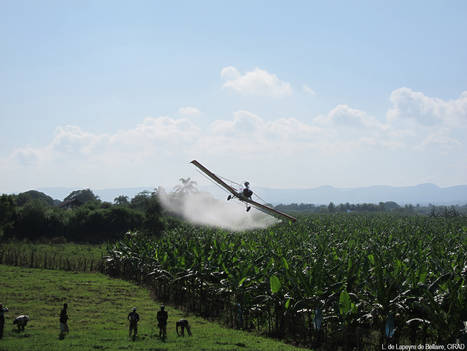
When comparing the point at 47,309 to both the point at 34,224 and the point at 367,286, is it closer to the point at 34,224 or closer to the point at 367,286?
the point at 367,286

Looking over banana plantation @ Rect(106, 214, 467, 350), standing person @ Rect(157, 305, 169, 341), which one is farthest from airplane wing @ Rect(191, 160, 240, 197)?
standing person @ Rect(157, 305, 169, 341)

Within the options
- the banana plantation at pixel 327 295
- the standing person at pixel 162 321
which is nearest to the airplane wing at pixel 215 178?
the banana plantation at pixel 327 295

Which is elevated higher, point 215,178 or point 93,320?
point 215,178

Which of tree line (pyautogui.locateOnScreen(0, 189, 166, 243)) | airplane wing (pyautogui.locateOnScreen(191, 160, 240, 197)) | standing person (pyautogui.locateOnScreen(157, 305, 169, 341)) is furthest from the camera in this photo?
tree line (pyautogui.locateOnScreen(0, 189, 166, 243))

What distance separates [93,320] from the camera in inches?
903

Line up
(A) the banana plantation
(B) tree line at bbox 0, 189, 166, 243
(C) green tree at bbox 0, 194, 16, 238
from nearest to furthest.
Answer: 1. (A) the banana plantation
2. (C) green tree at bbox 0, 194, 16, 238
3. (B) tree line at bbox 0, 189, 166, 243

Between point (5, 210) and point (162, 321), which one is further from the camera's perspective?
point (5, 210)

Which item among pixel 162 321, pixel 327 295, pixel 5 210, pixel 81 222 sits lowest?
pixel 162 321

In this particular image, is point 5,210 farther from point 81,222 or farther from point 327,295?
point 327,295

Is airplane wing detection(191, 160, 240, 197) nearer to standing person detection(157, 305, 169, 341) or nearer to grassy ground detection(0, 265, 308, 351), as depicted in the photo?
grassy ground detection(0, 265, 308, 351)

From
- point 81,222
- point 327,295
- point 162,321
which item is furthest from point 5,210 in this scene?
point 327,295

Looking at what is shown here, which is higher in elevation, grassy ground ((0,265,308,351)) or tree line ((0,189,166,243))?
tree line ((0,189,166,243))

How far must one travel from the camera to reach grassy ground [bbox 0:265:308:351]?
18203 mm

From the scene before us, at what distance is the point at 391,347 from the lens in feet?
54.2
